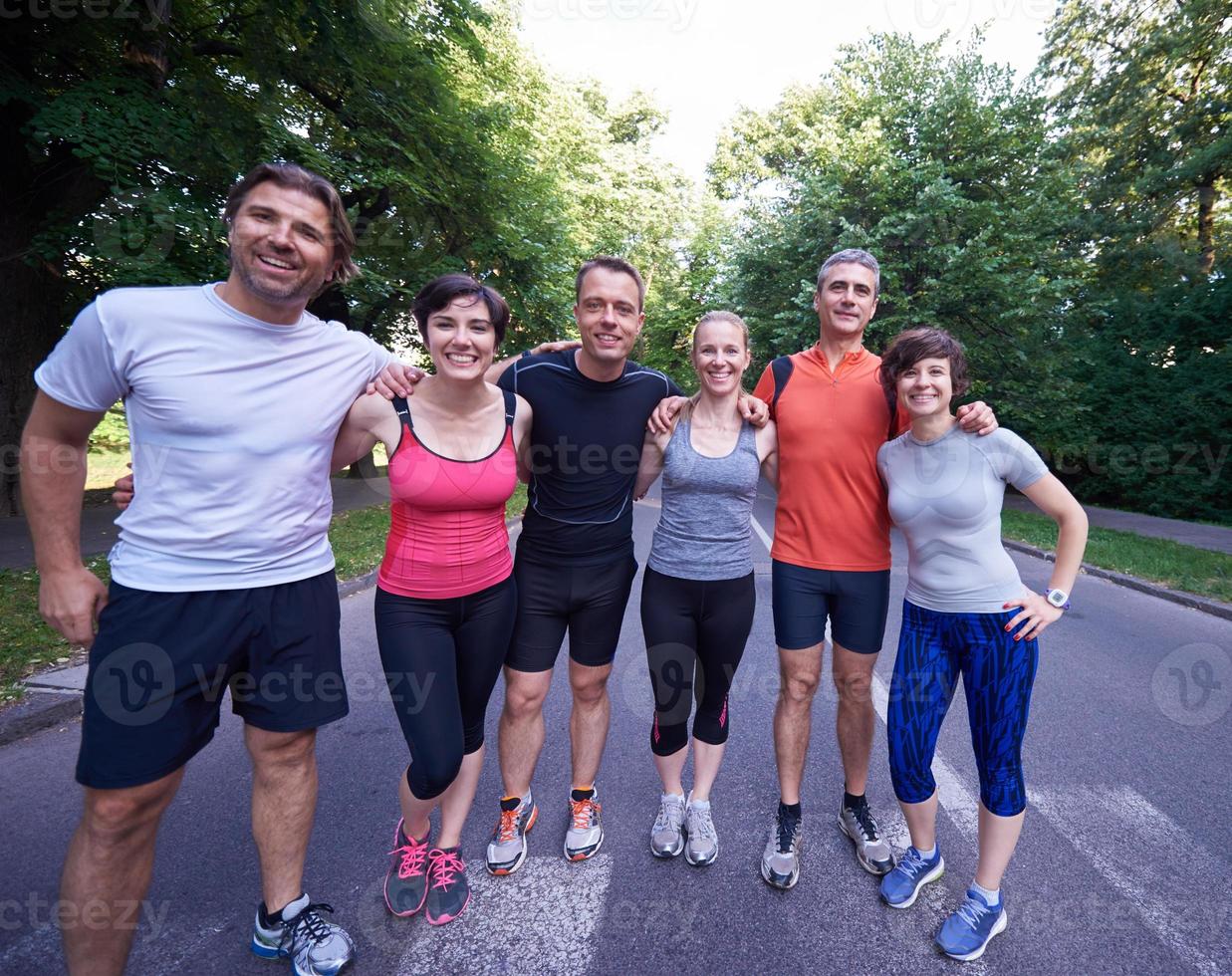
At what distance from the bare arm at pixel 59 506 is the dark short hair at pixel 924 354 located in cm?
273

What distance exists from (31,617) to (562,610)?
198 inches

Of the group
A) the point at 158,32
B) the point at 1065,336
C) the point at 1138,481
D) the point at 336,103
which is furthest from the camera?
the point at 1065,336

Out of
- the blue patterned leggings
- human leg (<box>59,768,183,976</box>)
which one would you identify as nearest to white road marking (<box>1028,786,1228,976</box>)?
the blue patterned leggings

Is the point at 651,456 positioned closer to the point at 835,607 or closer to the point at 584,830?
the point at 835,607

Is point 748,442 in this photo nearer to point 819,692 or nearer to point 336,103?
point 819,692

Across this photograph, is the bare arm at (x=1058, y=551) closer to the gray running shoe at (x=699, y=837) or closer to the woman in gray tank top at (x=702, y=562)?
the woman in gray tank top at (x=702, y=562)

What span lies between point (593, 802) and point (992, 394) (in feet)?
53.2

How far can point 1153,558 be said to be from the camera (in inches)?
362

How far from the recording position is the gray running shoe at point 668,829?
263 centimetres

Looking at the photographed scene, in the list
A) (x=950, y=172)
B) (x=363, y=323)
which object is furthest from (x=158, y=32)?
(x=950, y=172)

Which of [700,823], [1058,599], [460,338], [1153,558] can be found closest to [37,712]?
[460,338]

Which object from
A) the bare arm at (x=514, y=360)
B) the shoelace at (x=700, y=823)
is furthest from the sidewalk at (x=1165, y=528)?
the bare arm at (x=514, y=360)

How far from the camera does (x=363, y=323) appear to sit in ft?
48.0

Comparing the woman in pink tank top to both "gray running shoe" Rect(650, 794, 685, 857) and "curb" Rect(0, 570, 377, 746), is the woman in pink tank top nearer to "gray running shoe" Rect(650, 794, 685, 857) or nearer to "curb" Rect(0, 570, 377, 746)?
"gray running shoe" Rect(650, 794, 685, 857)
